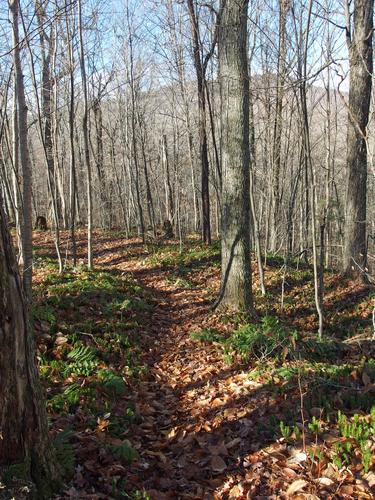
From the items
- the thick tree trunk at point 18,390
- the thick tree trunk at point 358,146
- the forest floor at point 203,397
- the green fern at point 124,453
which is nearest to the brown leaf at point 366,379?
the forest floor at point 203,397

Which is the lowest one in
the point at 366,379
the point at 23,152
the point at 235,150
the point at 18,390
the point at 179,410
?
the point at 179,410

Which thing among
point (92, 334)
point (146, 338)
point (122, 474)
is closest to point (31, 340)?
point (122, 474)

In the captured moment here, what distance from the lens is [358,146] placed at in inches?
372

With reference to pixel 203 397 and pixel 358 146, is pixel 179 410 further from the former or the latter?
pixel 358 146

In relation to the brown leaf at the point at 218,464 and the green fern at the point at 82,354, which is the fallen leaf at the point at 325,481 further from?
the green fern at the point at 82,354

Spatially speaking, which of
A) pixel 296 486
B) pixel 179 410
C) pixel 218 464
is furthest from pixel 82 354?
pixel 296 486

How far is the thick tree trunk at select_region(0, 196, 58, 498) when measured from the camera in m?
2.55

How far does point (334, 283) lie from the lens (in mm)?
9984

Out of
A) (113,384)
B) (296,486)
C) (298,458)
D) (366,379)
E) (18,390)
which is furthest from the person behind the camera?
(113,384)

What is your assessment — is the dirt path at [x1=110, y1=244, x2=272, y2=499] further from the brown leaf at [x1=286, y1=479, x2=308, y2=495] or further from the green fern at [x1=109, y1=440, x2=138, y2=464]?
the brown leaf at [x1=286, y1=479, x2=308, y2=495]

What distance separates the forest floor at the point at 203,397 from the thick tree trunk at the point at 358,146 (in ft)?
3.78

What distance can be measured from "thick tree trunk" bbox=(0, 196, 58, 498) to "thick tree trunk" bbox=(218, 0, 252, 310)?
520cm

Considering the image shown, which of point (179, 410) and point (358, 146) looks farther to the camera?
point (358, 146)

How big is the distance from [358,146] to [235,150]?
380 cm
